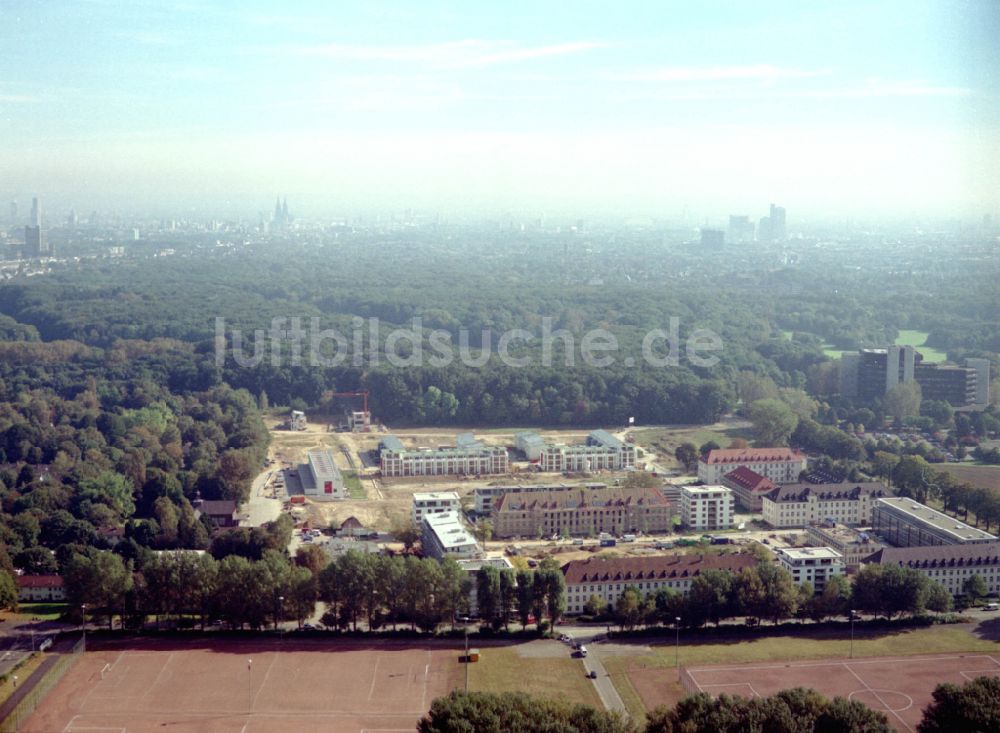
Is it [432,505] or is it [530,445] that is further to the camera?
[530,445]

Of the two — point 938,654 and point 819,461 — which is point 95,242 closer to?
point 819,461

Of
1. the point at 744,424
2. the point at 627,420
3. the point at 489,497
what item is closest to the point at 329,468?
the point at 489,497

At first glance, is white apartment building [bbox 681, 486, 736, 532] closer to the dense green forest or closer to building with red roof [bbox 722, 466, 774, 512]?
building with red roof [bbox 722, 466, 774, 512]

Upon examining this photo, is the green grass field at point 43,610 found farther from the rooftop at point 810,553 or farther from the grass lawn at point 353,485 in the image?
the rooftop at point 810,553

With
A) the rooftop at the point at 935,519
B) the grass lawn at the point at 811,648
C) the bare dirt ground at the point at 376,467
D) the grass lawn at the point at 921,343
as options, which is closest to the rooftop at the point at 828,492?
the rooftop at the point at 935,519

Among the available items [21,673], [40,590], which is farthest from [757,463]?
[21,673]

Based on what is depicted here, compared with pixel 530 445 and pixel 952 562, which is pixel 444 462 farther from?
pixel 952 562
